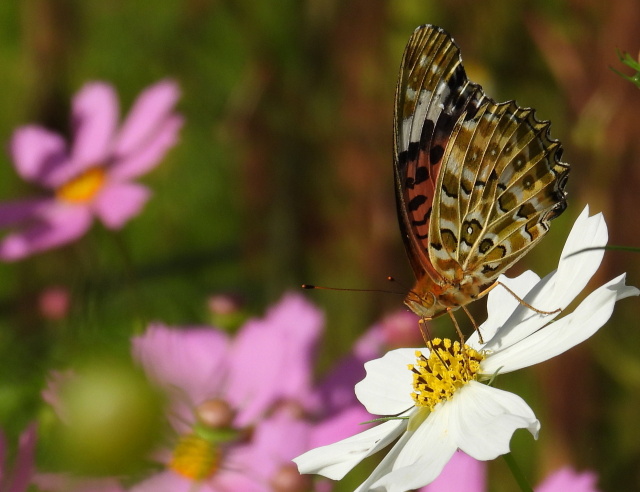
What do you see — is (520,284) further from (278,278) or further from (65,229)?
(278,278)

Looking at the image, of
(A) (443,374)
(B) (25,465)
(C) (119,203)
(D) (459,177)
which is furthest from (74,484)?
(C) (119,203)

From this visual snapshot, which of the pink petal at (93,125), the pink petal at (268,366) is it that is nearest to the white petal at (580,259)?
the pink petal at (268,366)

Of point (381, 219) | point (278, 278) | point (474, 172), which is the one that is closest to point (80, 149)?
point (278, 278)

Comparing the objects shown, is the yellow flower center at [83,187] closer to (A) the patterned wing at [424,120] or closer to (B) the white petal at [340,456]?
(A) the patterned wing at [424,120]

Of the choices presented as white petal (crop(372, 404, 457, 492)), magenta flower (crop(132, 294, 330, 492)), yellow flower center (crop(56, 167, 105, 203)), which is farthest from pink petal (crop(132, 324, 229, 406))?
yellow flower center (crop(56, 167, 105, 203))

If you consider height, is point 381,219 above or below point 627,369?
above

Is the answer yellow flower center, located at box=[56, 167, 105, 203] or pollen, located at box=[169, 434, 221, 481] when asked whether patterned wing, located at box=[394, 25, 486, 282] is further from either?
yellow flower center, located at box=[56, 167, 105, 203]

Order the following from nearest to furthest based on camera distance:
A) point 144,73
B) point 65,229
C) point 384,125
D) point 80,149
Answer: point 65,229
point 80,149
point 384,125
point 144,73
